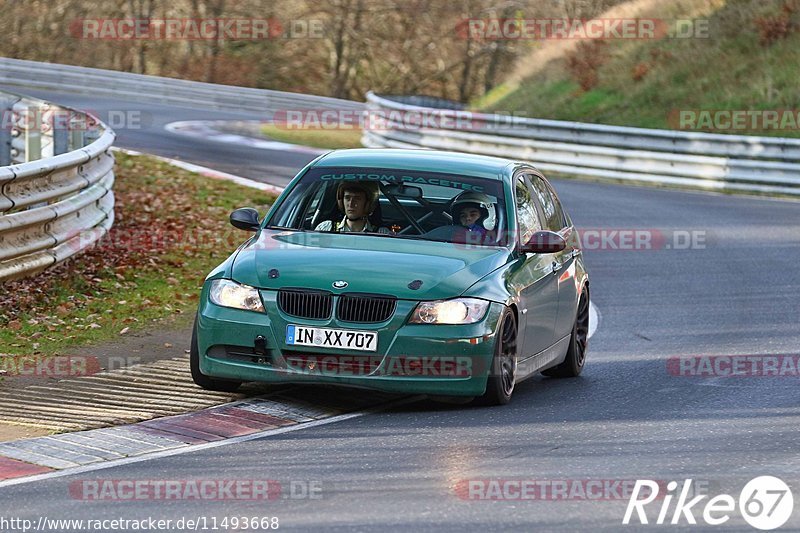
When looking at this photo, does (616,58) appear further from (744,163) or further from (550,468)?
(550,468)

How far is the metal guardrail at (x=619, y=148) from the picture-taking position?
26.4 meters

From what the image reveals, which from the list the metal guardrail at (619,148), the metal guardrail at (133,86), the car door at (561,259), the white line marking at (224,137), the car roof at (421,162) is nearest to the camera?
the car roof at (421,162)

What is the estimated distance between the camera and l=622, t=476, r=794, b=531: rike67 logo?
6367 millimetres

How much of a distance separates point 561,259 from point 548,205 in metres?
0.60

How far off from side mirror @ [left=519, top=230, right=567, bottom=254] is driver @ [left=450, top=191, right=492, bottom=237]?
0.32m

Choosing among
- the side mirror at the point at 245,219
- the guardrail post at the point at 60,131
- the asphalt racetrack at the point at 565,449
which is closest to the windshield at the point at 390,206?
the side mirror at the point at 245,219

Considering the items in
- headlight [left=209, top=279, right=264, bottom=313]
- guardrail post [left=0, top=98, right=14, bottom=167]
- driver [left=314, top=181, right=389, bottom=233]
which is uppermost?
driver [left=314, top=181, right=389, bottom=233]

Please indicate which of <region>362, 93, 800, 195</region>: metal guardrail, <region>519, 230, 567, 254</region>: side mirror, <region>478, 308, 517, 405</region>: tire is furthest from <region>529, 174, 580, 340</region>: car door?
Answer: <region>362, 93, 800, 195</region>: metal guardrail

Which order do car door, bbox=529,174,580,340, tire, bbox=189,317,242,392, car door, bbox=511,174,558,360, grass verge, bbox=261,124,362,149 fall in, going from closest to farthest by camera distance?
1. tire, bbox=189,317,242,392
2. car door, bbox=511,174,558,360
3. car door, bbox=529,174,580,340
4. grass verge, bbox=261,124,362,149

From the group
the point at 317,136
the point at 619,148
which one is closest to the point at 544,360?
the point at 619,148

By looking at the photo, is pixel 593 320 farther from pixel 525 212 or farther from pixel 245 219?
pixel 245 219

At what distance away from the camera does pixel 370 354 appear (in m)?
8.56

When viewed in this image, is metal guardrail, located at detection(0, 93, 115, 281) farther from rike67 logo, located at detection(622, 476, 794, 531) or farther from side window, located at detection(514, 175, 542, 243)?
rike67 logo, located at detection(622, 476, 794, 531)

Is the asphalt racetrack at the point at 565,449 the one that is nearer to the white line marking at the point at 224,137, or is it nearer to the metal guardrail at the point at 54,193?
the metal guardrail at the point at 54,193
